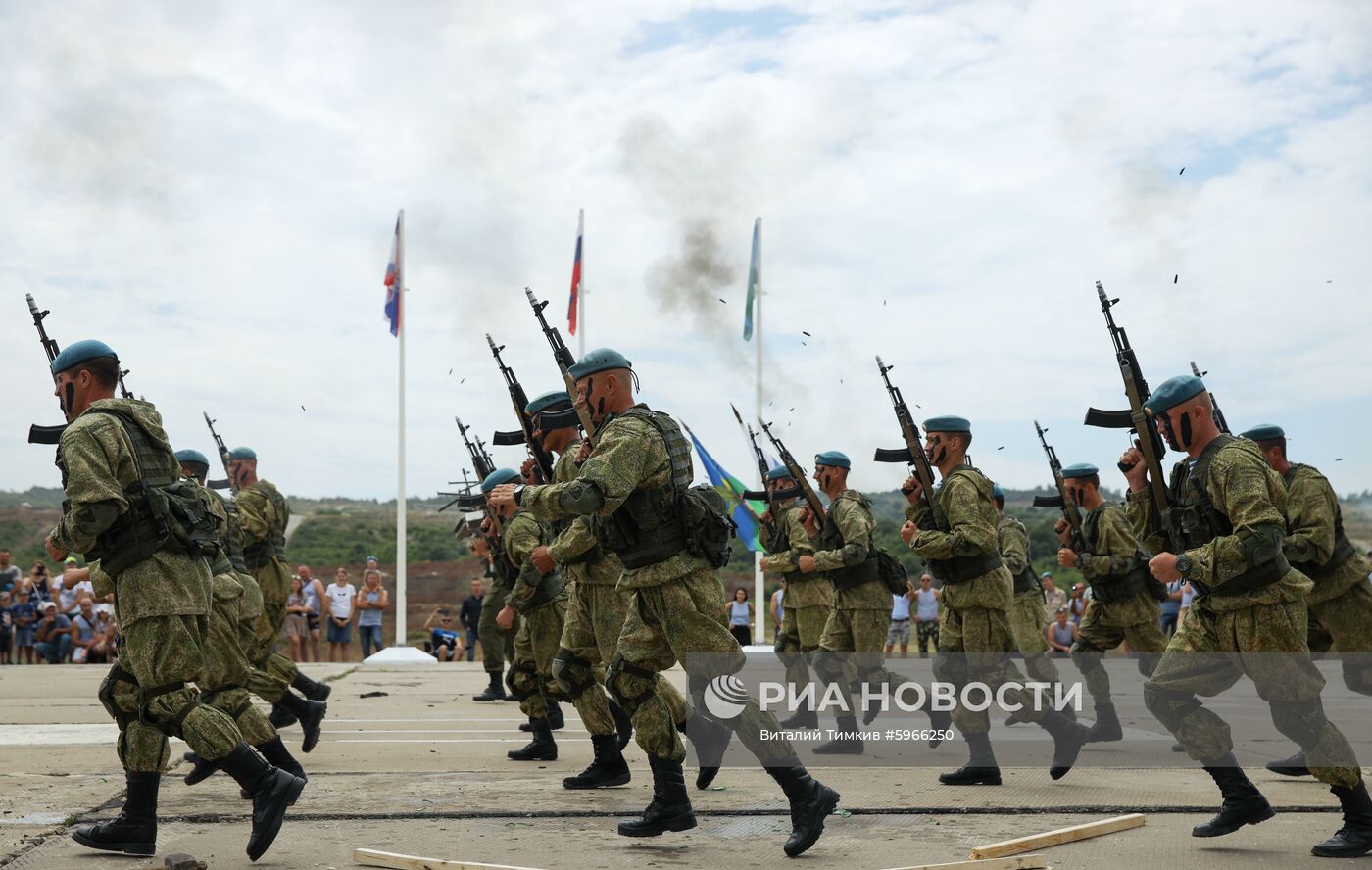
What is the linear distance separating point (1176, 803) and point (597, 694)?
10.1 ft

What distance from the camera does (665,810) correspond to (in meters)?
6.04

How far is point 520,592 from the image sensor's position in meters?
9.27

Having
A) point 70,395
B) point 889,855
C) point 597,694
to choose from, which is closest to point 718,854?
point 889,855

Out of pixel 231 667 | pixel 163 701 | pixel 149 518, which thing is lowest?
pixel 163 701

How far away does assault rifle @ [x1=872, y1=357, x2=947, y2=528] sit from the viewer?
855cm

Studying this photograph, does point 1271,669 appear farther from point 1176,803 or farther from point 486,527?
point 486,527

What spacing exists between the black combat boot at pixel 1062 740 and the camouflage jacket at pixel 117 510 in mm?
4618

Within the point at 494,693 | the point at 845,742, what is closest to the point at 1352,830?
the point at 845,742

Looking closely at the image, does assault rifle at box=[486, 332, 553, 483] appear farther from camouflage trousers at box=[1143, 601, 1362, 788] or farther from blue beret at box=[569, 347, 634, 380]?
camouflage trousers at box=[1143, 601, 1362, 788]

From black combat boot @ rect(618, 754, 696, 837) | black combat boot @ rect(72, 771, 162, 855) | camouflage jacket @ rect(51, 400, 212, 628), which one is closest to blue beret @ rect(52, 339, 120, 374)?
camouflage jacket @ rect(51, 400, 212, 628)

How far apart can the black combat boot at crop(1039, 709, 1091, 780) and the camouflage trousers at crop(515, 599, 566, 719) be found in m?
3.18

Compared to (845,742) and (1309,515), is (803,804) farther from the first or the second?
(845,742)

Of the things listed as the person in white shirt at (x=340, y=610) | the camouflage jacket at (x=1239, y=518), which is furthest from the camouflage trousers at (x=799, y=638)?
the person in white shirt at (x=340, y=610)

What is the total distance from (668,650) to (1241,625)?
2.47m
